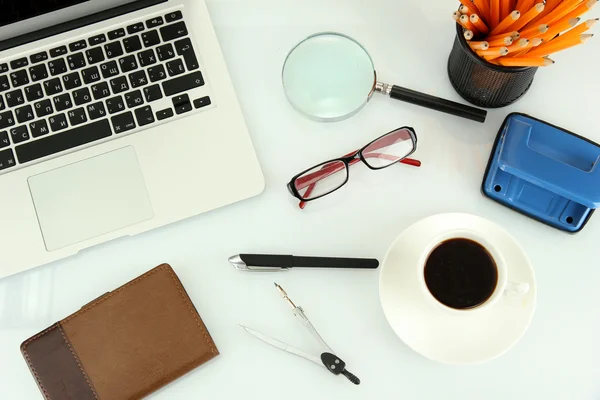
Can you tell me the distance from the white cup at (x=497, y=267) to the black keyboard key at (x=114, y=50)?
468 mm

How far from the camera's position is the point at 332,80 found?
79 cm

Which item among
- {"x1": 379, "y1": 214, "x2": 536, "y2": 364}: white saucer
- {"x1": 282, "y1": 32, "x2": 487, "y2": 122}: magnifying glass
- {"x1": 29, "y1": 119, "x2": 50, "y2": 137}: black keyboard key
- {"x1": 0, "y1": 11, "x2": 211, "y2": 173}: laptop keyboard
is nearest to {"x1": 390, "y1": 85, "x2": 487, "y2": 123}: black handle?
{"x1": 282, "y1": 32, "x2": 487, "y2": 122}: magnifying glass

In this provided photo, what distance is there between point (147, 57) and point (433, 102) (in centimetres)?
38

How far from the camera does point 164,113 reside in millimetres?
759

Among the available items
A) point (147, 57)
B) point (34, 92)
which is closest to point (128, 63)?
point (147, 57)

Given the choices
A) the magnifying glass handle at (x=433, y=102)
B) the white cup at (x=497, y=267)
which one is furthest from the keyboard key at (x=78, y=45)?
the white cup at (x=497, y=267)

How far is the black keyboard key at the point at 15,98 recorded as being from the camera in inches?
30.0

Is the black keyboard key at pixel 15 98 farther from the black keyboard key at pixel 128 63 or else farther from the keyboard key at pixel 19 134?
the black keyboard key at pixel 128 63

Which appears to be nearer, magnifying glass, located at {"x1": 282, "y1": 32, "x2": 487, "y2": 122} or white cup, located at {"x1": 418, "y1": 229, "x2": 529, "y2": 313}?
white cup, located at {"x1": 418, "y1": 229, "x2": 529, "y2": 313}

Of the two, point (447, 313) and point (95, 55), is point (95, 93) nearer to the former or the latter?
point (95, 55)

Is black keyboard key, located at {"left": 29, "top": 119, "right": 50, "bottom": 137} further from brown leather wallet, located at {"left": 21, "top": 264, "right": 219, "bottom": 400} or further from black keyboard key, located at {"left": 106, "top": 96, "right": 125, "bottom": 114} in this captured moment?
brown leather wallet, located at {"left": 21, "top": 264, "right": 219, "bottom": 400}

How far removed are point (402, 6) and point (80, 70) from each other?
441 millimetres

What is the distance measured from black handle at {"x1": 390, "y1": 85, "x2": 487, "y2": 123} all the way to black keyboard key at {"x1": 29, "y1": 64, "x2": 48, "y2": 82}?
1.50 ft

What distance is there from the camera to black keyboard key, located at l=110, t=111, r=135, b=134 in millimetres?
760
